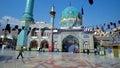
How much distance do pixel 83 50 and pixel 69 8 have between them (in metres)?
16.0

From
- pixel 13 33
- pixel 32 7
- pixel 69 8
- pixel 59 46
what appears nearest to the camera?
pixel 32 7

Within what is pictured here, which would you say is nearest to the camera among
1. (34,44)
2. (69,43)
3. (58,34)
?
(58,34)

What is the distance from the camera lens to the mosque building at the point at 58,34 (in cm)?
3017

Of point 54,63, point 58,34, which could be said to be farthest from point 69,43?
point 54,63

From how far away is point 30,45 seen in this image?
36688 millimetres

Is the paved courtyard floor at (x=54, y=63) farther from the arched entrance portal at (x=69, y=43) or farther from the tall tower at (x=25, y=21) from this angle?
the arched entrance portal at (x=69, y=43)

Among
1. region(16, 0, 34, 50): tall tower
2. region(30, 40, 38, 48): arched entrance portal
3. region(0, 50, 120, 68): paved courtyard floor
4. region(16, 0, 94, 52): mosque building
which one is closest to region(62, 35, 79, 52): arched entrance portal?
region(16, 0, 94, 52): mosque building

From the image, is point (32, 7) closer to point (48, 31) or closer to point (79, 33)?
point (48, 31)

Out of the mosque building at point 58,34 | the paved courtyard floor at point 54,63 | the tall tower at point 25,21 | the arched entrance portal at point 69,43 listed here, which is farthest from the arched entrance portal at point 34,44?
the paved courtyard floor at point 54,63

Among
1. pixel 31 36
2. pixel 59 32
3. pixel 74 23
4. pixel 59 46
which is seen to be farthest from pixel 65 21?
pixel 31 36

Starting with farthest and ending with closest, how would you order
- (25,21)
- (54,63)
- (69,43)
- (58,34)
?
(69,43), (58,34), (25,21), (54,63)

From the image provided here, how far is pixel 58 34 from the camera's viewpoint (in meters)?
34.7

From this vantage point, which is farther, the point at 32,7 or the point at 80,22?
the point at 80,22

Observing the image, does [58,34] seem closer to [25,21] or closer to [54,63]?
[25,21]
